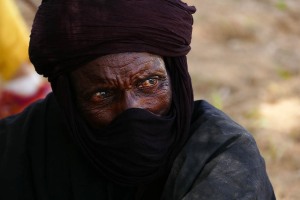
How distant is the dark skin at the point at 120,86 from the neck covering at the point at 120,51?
0.03 m

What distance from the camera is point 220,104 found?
18.4 ft

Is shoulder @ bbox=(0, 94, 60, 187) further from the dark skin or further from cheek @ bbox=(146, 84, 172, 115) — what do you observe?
cheek @ bbox=(146, 84, 172, 115)

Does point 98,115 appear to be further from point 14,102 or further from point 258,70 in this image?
point 258,70

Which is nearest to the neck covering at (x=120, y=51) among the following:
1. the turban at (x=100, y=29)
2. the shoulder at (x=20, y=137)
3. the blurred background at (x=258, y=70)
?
the turban at (x=100, y=29)

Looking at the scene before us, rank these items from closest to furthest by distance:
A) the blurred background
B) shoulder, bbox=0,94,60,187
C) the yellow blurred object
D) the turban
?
the turban, shoulder, bbox=0,94,60,187, the yellow blurred object, the blurred background

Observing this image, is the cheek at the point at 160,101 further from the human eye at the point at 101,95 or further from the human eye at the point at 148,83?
the human eye at the point at 101,95

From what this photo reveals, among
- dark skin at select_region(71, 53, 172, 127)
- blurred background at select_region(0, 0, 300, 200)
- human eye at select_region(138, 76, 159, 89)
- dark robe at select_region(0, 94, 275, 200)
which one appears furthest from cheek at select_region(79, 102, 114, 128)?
blurred background at select_region(0, 0, 300, 200)

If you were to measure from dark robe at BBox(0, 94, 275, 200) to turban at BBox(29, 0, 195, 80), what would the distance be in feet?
1.14

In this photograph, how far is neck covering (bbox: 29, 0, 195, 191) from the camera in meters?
2.21

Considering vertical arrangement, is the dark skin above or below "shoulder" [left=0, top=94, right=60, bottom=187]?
above

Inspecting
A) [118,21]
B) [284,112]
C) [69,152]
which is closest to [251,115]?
[284,112]

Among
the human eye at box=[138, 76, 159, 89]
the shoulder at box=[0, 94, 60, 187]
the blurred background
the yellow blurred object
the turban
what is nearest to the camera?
the turban

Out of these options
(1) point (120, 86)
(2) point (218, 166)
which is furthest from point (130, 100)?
(2) point (218, 166)

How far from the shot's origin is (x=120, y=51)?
7.32 ft
